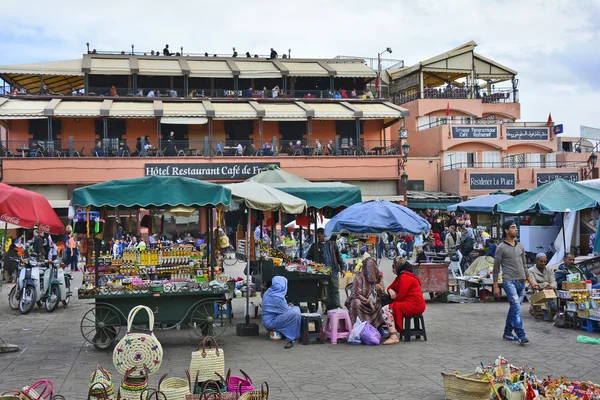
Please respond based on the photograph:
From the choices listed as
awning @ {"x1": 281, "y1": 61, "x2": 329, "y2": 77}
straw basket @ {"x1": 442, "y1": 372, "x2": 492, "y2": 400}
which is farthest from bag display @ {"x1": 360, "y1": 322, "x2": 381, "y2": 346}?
awning @ {"x1": 281, "y1": 61, "x2": 329, "y2": 77}

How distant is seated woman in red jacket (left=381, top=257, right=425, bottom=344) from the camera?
10523 millimetres

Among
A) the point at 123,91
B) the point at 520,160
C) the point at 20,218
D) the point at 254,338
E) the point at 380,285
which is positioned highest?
the point at 123,91

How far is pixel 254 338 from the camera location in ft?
37.5

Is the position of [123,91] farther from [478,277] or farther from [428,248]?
[478,277]

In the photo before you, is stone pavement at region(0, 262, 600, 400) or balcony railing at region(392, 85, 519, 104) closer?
stone pavement at region(0, 262, 600, 400)

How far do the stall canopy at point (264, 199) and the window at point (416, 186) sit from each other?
26841 mm

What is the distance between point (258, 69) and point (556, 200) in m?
25.3

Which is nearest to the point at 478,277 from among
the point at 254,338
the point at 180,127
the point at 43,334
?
the point at 254,338

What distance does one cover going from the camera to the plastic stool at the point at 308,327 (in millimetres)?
10727

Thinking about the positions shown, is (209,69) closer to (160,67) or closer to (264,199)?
(160,67)

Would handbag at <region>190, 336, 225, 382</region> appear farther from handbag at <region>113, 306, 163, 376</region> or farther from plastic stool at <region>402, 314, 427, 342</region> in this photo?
plastic stool at <region>402, 314, 427, 342</region>

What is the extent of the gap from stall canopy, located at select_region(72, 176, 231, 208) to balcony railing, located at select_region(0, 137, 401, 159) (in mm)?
22845

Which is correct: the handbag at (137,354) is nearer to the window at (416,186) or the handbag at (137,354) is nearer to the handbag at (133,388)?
the handbag at (133,388)

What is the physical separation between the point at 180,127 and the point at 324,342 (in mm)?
26252
